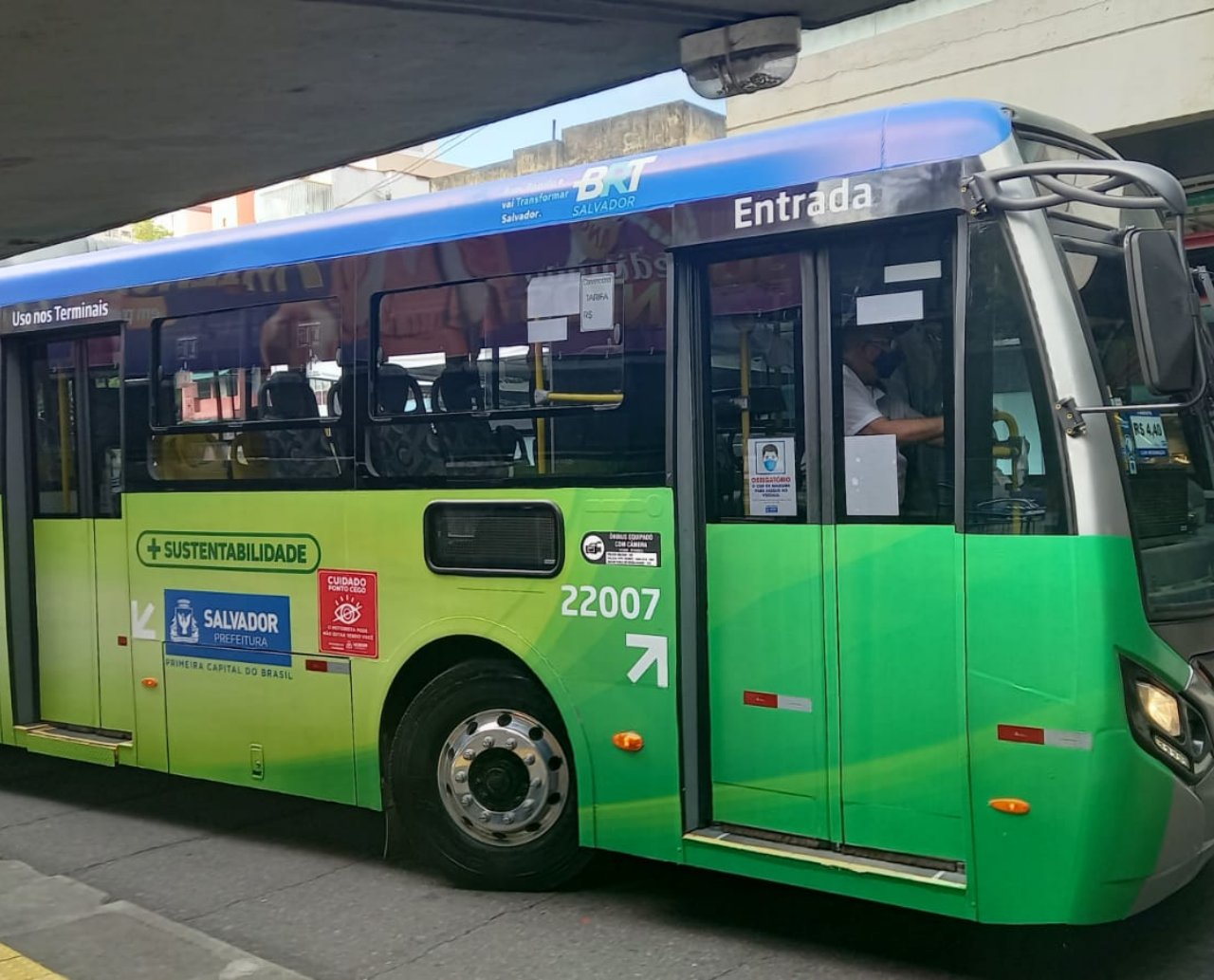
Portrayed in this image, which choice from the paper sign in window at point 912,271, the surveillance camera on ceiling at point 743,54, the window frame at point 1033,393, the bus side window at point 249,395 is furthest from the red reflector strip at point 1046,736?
the bus side window at point 249,395

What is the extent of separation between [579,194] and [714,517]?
1.49 meters

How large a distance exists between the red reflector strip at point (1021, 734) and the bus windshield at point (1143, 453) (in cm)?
54

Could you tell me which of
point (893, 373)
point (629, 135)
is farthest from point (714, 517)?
point (629, 135)

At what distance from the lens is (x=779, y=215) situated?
181 inches

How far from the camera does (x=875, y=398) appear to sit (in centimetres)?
448

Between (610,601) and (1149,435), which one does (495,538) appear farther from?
(1149,435)

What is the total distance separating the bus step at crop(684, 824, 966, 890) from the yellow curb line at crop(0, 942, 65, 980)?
2360 millimetres

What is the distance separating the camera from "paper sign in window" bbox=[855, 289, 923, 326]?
4.38 metres

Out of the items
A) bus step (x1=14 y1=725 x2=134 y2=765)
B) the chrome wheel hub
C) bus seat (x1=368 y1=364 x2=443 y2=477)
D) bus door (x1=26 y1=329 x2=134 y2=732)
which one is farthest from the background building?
the chrome wheel hub

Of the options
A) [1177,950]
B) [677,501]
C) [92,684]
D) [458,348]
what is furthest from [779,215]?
[92,684]

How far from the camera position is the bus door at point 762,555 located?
4582 mm

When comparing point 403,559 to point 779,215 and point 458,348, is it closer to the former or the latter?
point 458,348

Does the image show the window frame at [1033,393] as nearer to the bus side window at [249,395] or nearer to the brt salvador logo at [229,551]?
the bus side window at [249,395]

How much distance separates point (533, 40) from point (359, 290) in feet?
5.25
